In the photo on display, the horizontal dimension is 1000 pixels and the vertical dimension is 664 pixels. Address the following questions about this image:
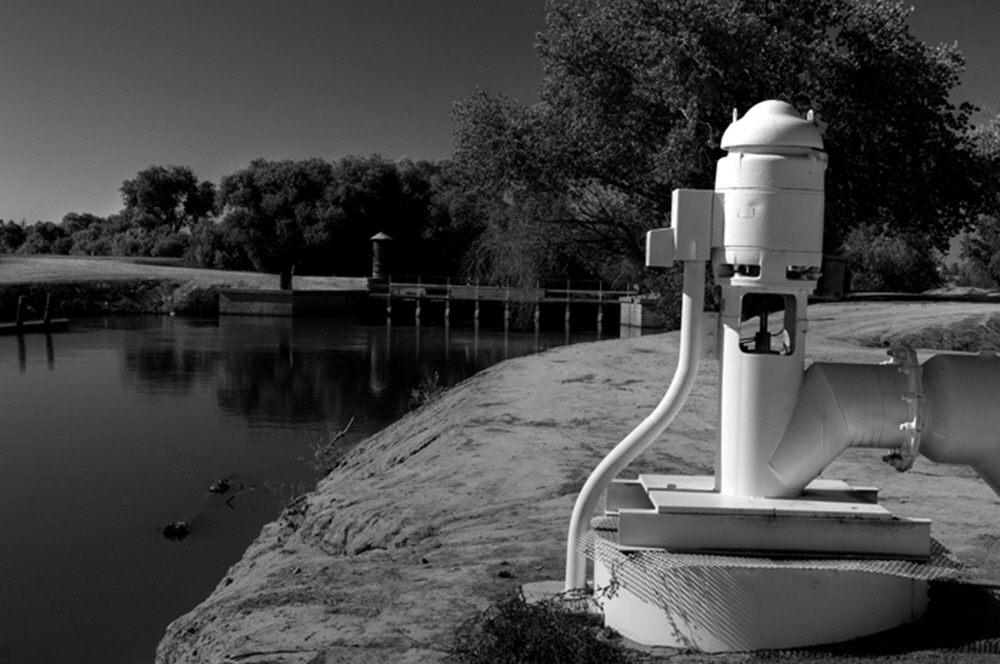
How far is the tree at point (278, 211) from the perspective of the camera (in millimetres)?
68875

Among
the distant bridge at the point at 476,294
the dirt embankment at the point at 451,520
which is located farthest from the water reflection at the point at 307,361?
the dirt embankment at the point at 451,520

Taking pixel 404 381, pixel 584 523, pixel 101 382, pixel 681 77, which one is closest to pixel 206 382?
pixel 101 382

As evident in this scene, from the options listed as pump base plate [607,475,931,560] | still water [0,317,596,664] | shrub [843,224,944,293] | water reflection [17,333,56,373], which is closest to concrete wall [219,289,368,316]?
water reflection [17,333,56,373]

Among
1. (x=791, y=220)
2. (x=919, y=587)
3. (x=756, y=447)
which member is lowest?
(x=919, y=587)

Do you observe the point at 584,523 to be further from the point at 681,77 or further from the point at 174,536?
the point at 681,77

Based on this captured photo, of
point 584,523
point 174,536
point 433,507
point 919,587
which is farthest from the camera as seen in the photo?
point 174,536

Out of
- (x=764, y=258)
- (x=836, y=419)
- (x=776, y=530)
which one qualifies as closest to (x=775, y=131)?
(x=764, y=258)

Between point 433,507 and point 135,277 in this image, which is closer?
point 433,507

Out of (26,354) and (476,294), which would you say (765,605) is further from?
(476,294)

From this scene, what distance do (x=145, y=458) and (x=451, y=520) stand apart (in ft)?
36.4

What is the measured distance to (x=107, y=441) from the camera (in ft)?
60.9

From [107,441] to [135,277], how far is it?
43.3m

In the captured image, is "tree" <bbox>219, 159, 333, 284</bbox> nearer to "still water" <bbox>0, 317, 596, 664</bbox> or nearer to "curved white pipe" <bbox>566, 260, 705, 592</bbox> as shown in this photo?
"still water" <bbox>0, 317, 596, 664</bbox>

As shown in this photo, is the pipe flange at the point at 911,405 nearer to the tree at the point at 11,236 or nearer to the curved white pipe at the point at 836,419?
the curved white pipe at the point at 836,419
